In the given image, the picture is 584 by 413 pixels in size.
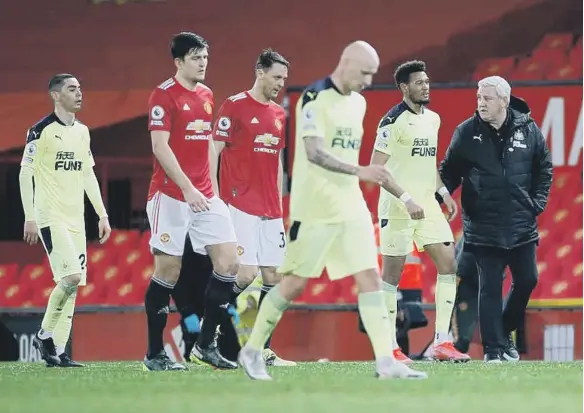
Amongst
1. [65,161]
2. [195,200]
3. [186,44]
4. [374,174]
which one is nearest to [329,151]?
[374,174]

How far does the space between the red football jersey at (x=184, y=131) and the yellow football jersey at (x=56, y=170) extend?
4.16 ft

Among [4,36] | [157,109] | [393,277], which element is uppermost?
[4,36]

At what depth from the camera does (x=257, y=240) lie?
32.0ft

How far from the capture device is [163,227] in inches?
351

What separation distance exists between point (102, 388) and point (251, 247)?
7.09ft

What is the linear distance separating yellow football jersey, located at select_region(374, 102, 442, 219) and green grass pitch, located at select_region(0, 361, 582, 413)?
1.35m

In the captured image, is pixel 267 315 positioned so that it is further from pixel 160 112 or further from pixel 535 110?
pixel 535 110

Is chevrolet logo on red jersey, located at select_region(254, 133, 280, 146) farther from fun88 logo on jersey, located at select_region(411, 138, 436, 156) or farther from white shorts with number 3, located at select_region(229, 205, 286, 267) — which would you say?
fun88 logo on jersey, located at select_region(411, 138, 436, 156)

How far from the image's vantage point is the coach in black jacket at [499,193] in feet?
32.0

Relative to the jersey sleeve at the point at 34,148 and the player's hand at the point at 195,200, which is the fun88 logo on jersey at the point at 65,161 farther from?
the player's hand at the point at 195,200

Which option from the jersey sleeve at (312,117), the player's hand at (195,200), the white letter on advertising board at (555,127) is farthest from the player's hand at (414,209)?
the white letter on advertising board at (555,127)

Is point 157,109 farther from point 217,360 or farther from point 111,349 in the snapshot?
point 111,349

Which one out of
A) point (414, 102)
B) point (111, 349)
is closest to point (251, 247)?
point (414, 102)

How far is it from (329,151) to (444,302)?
2.78 metres
